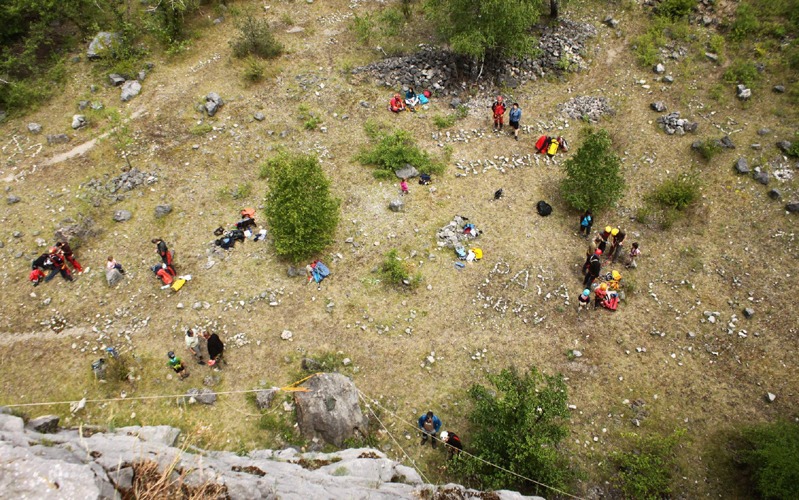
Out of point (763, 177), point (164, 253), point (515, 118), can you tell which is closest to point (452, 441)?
point (164, 253)

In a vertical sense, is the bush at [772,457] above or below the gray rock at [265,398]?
above

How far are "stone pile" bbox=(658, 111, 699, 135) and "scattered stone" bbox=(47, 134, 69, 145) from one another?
2634cm

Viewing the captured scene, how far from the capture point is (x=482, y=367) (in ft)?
47.1

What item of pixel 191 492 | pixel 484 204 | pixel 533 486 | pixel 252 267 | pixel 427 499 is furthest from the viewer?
pixel 484 204

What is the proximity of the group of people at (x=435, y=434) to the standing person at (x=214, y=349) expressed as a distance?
624 cm

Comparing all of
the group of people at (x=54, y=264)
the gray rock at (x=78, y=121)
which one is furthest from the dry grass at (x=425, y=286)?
the gray rock at (x=78, y=121)

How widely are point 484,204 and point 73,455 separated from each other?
48.6 ft

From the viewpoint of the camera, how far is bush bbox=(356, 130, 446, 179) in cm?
1920

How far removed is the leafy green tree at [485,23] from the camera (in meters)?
20.0

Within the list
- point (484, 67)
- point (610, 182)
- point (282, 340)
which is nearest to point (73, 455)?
point (282, 340)

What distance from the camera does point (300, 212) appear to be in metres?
15.9

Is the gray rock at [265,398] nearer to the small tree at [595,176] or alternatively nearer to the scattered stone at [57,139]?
the small tree at [595,176]

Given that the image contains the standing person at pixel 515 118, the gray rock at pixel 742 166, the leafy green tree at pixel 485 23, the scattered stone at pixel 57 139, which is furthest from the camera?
the scattered stone at pixel 57 139

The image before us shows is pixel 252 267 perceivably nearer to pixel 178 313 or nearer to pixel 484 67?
pixel 178 313
